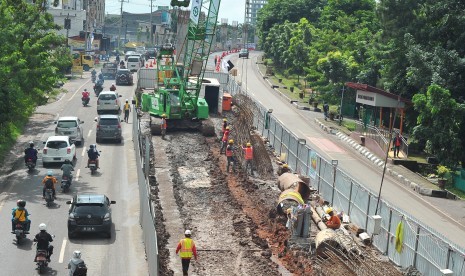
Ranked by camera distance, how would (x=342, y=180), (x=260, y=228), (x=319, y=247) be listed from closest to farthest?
(x=319, y=247), (x=260, y=228), (x=342, y=180)

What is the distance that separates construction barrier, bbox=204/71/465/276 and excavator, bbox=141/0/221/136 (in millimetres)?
7910

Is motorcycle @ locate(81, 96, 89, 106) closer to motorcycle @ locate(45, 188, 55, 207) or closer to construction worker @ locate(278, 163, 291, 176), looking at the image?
construction worker @ locate(278, 163, 291, 176)

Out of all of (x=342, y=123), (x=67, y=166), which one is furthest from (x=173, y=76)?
(x=67, y=166)

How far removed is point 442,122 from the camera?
147 feet

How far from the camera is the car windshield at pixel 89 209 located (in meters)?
27.7

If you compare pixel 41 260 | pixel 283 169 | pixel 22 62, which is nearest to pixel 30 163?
pixel 22 62

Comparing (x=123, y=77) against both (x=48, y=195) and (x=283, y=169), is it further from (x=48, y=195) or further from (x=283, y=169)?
(x=48, y=195)

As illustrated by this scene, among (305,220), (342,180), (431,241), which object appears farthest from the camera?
(342,180)

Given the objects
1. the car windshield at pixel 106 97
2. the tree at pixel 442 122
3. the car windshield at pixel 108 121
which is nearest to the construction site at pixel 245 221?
A: the car windshield at pixel 108 121

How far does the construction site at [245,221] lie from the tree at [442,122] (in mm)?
8933

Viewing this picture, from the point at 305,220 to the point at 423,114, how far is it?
19.2 metres

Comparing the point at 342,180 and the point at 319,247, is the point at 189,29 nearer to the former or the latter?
the point at 342,180

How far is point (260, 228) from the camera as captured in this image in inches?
1226

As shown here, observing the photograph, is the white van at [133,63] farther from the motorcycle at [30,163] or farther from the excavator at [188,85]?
the motorcycle at [30,163]
